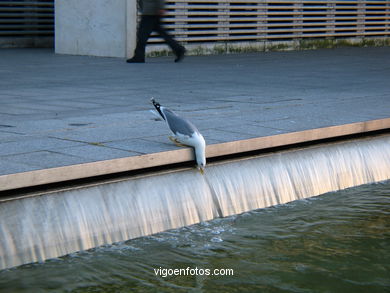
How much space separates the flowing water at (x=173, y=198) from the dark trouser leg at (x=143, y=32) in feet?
24.0

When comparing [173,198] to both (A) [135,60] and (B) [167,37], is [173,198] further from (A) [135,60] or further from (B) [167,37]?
(A) [135,60]

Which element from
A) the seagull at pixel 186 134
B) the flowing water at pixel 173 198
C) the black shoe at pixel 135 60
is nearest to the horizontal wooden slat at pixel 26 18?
the black shoe at pixel 135 60

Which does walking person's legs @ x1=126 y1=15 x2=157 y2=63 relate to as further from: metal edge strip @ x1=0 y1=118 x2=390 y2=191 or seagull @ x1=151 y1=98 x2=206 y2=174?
seagull @ x1=151 y1=98 x2=206 y2=174

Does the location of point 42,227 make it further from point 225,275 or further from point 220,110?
point 220,110

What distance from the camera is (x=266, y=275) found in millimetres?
5336

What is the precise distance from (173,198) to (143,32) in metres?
8.83

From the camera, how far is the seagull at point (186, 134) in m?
6.14

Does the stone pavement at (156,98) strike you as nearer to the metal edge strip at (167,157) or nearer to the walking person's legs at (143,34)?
the metal edge strip at (167,157)

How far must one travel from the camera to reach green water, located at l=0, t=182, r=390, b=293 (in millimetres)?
5133

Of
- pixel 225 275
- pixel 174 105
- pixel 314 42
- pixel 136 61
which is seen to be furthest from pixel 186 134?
pixel 314 42

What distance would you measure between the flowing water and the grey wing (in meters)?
0.43

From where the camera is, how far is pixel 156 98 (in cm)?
954

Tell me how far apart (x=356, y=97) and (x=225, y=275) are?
498 cm

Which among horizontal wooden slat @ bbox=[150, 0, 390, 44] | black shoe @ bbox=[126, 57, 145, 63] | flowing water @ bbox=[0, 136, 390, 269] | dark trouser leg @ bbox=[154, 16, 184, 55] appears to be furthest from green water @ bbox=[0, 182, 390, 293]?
horizontal wooden slat @ bbox=[150, 0, 390, 44]
